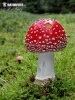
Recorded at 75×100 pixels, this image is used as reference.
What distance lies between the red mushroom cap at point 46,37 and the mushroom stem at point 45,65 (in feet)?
0.60

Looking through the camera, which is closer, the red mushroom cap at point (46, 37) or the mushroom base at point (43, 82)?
the red mushroom cap at point (46, 37)

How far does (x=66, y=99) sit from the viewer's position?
3.21 m

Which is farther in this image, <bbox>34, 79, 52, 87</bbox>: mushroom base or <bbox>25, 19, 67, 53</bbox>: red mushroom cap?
<bbox>34, 79, 52, 87</bbox>: mushroom base

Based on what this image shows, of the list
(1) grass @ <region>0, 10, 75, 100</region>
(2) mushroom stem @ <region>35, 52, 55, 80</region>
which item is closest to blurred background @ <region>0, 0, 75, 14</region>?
(1) grass @ <region>0, 10, 75, 100</region>

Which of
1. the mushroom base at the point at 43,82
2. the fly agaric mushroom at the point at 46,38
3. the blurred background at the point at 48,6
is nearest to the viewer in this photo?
the fly agaric mushroom at the point at 46,38

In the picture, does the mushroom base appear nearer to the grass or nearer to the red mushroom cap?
the grass

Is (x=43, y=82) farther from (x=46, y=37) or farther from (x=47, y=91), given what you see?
(x=46, y=37)

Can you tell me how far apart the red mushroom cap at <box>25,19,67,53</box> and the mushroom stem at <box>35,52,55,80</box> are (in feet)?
0.60

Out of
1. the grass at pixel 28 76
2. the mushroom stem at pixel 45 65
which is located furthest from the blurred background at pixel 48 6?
the mushroom stem at pixel 45 65

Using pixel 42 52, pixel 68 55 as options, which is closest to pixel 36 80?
pixel 42 52

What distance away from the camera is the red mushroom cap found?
121 inches

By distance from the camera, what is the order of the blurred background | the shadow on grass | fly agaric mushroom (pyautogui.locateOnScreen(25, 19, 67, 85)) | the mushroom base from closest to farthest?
fly agaric mushroom (pyautogui.locateOnScreen(25, 19, 67, 85)) < the shadow on grass < the mushroom base < the blurred background

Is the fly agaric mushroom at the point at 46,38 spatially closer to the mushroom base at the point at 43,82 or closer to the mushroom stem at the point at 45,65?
the mushroom stem at the point at 45,65

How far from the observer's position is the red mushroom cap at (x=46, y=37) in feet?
10.1
